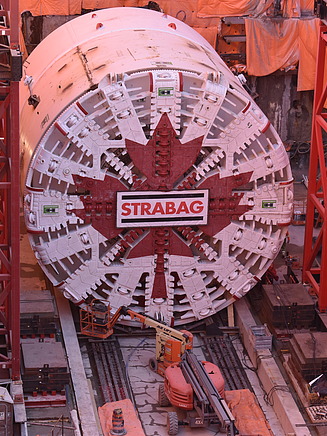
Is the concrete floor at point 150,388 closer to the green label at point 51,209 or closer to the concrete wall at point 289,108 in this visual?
the green label at point 51,209

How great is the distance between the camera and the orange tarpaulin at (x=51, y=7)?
39688 mm

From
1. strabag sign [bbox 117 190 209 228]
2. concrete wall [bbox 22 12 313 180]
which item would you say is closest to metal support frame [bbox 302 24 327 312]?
strabag sign [bbox 117 190 209 228]

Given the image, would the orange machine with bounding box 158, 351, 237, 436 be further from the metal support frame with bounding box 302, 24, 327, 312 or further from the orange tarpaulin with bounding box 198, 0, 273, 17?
the orange tarpaulin with bounding box 198, 0, 273, 17

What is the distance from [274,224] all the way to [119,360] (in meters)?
5.01

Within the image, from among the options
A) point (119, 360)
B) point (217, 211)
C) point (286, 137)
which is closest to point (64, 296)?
point (119, 360)

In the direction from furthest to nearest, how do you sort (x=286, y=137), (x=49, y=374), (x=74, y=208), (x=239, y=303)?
(x=286, y=137)
(x=239, y=303)
(x=74, y=208)
(x=49, y=374)

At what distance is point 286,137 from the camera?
41750 mm

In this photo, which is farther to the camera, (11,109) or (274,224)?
(274,224)

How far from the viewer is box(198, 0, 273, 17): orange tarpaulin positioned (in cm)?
4022

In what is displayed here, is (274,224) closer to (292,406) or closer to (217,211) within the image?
(217,211)

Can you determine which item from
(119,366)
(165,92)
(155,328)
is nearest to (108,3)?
(165,92)

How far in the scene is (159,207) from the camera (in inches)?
1216

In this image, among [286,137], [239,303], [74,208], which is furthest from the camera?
[286,137]

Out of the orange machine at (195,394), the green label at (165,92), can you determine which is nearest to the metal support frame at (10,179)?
the orange machine at (195,394)
